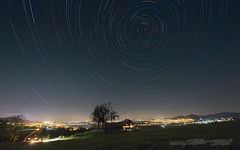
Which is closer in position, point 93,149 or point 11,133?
point 93,149

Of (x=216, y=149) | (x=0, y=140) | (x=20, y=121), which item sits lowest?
(x=216, y=149)

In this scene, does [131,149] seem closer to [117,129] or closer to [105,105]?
[117,129]

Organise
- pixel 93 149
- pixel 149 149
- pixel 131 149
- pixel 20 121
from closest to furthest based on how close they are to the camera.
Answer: pixel 149 149
pixel 131 149
pixel 93 149
pixel 20 121

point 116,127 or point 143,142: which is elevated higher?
point 116,127

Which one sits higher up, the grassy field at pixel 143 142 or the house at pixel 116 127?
the house at pixel 116 127

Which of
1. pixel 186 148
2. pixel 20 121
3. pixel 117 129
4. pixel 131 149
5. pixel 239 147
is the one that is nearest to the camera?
pixel 239 147

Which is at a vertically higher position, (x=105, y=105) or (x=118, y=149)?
(x=105, y=105)

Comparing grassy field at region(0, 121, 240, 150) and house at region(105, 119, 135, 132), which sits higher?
house at region(105, 119, 135, 132)

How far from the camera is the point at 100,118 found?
15275 centimetres

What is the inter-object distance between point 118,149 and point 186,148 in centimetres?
874

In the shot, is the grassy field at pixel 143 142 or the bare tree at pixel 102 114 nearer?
the grassy field at pixel 143 142

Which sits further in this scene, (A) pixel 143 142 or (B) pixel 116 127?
(B) pixel 116 127

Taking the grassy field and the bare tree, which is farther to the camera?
the bare tree

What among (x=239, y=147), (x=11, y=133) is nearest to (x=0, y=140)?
→ (x=11, y=133)
